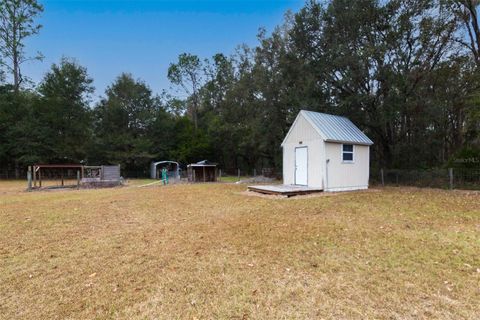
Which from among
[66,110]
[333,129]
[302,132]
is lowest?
[302,132]

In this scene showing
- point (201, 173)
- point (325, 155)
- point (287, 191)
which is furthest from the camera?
point (201, 173)

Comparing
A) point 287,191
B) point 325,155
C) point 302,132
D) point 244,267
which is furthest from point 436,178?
point 244,267

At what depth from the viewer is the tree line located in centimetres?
1467

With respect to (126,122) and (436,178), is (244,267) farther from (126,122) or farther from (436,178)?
(126,122)

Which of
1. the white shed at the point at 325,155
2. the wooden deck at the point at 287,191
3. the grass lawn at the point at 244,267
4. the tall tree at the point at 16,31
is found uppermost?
the tall tree at the point at 16,31

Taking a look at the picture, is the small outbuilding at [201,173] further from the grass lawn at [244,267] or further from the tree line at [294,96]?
the grass lawn at [244,267]

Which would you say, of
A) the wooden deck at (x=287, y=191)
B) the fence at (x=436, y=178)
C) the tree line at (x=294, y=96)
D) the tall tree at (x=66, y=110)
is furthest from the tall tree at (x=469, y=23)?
the tall tree at (x=66, y=110)

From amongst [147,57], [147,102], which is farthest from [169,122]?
[147,57]

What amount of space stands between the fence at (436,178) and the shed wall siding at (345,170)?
2519 millimetres

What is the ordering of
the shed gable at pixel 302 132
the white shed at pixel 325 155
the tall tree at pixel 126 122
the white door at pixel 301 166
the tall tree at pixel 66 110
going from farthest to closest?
Result: the tall tree at pixel 126 122 → the tall tree at pixel 66 110 → the white door at pixel 301 166 → the shed gable at pixel 302 132 → the white shed at pixel 325 155

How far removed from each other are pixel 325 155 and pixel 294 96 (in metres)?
6.33

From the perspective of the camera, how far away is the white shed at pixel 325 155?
38.9 feet

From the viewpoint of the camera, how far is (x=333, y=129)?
41.4 ft

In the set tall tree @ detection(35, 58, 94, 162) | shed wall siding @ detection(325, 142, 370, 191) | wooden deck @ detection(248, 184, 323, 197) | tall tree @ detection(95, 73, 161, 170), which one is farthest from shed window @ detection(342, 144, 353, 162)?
tall tree @ detection(35, 58, 94, 162)
